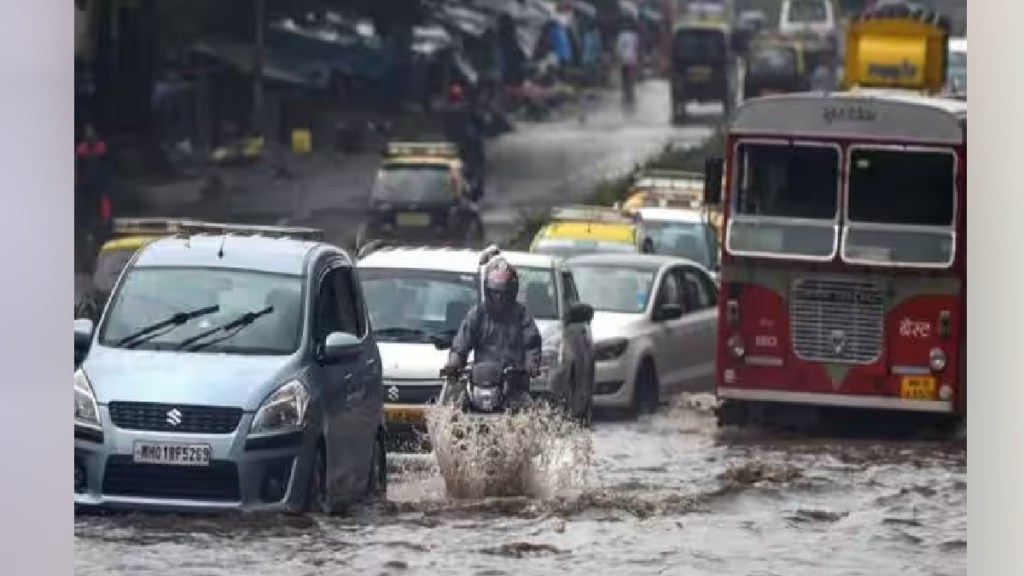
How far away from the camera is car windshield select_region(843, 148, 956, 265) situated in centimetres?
1073

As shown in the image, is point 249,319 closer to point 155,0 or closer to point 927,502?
point 155,0

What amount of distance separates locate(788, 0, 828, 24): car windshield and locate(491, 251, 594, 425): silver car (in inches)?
54.4

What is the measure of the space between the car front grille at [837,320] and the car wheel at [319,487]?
2000 mm

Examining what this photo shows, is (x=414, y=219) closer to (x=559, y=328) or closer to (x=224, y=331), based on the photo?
(x=559, y=328)

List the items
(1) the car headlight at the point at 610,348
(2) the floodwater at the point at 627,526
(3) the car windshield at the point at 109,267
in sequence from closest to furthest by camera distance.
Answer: (2) the floodwater at the point at 627,526 → (3) the car windshield at the point at 109,267 → (1) the car headlight at the point at 610,348

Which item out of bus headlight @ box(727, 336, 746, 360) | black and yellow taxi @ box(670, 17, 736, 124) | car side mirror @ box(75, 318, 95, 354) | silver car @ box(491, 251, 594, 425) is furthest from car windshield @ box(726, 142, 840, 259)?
car side mirror @ box(75, 318, 95, 354)

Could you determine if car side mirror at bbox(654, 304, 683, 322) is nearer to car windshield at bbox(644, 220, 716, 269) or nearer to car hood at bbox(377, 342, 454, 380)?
car windshield at bbox(644, 220, 716, 269)

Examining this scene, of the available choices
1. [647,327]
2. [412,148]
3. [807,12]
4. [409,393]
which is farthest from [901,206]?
[409,393]

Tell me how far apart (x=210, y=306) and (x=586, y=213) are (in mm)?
1580

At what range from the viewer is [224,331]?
415 inches

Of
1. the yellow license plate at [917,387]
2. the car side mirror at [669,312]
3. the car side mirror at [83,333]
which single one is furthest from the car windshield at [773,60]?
the car side mirror at [83,333]

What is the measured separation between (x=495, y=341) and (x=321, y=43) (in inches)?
58.1

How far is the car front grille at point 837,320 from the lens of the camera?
10859 mm

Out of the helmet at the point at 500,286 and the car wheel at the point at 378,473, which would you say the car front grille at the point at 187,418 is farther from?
the helmet at the point at 500,286
